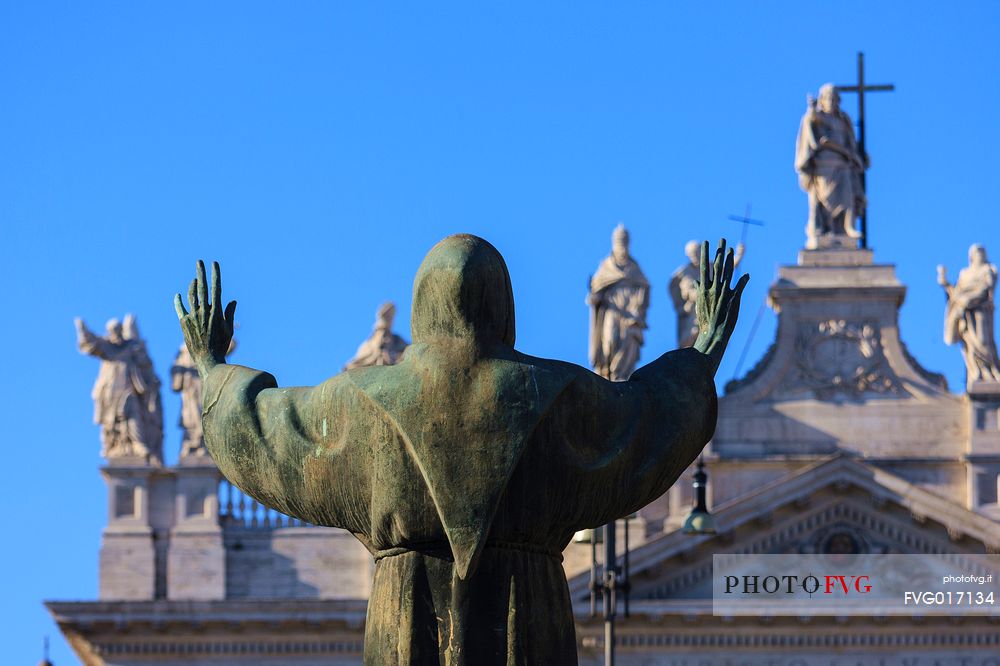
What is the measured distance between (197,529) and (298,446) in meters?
41.1

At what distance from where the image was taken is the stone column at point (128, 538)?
4991 cm

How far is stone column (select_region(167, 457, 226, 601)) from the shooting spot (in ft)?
163

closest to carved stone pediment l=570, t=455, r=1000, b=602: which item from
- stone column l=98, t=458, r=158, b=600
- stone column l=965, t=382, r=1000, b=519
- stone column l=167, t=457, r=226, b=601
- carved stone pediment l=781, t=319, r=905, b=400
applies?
stone column l=965, t=382, r=1000, b=519

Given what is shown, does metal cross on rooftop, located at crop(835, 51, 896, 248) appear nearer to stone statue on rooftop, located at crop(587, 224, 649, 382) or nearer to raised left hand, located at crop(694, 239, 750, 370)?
stone statue on rooftop, located at crop(587, 224, 649, 382)

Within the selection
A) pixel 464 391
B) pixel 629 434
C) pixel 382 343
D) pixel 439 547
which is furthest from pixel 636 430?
pixel 382 343

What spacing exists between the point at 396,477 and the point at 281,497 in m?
0.44

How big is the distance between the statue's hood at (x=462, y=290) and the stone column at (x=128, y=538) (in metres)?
41.1

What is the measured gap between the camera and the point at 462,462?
8.91 meters

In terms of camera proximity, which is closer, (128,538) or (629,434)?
(629,434)

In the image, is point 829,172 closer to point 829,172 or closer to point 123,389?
Answer: point 829,172

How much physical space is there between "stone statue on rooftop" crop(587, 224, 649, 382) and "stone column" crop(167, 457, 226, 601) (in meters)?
6.21

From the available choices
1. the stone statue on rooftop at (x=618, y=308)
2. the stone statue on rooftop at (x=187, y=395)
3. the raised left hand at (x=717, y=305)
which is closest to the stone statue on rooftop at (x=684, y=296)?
the stone statue on rooftop at (x=618, y=308)

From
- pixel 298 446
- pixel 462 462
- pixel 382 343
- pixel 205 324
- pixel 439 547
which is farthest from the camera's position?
pixel 382 343

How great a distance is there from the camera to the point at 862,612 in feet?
162
